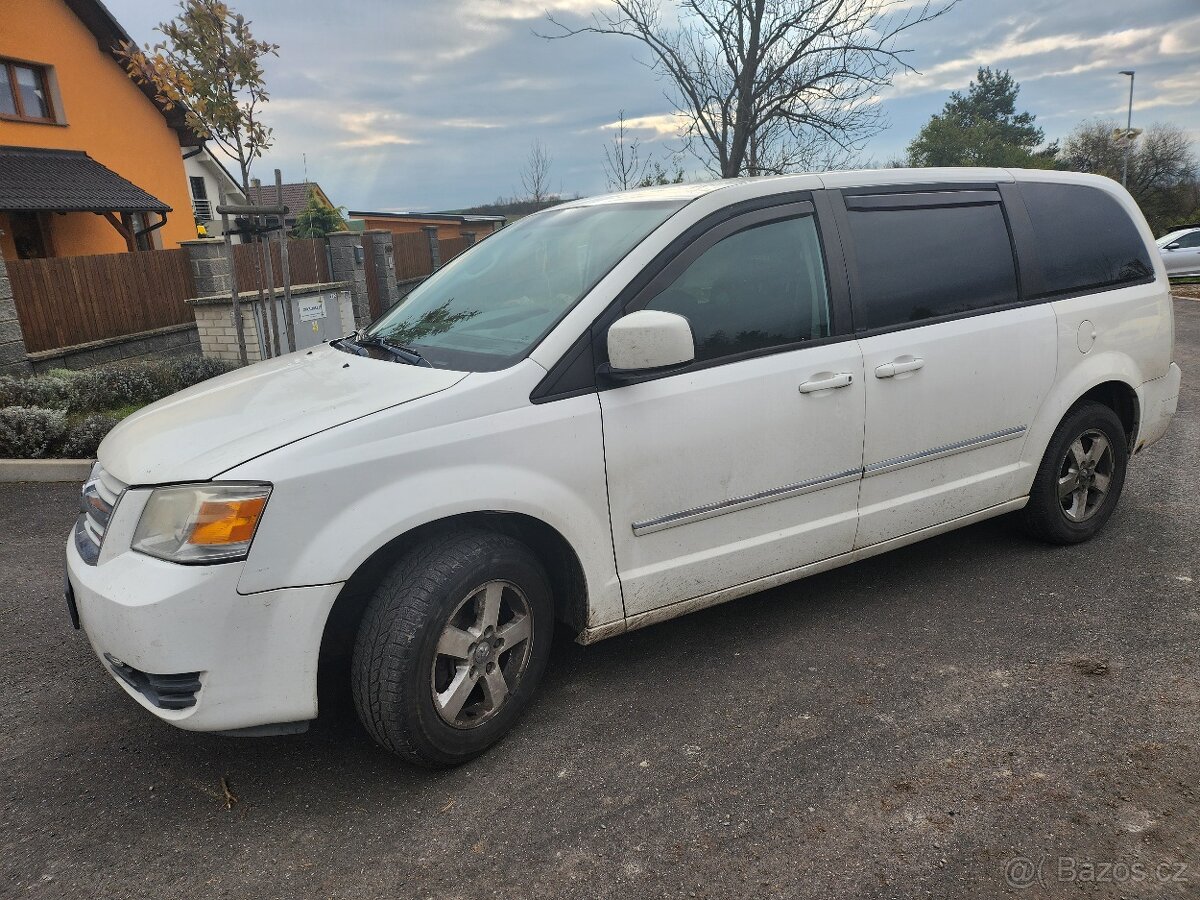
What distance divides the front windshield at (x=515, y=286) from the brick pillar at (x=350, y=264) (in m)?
13.1

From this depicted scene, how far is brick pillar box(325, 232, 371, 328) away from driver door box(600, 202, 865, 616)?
1403 centimetres

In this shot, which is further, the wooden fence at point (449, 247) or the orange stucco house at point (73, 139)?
the wooden fence at point (449, 247)

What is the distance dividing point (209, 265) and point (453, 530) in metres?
12.2

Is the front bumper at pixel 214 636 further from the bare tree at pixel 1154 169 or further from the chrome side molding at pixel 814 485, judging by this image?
the bare tree at pixel 1154 169

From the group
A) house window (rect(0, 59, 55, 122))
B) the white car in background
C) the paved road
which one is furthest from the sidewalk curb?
the white car in background

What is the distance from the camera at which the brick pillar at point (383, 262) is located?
17.8 meters

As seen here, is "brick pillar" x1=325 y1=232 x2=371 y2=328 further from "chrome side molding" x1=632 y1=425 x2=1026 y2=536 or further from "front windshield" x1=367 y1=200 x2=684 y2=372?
"chrome side molding" x1=632 y1=425 x2=1026 y2=536

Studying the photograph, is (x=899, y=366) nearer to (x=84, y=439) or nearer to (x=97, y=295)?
(x=84, y=439)

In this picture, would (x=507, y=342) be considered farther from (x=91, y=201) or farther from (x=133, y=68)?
(x=91, y=201)

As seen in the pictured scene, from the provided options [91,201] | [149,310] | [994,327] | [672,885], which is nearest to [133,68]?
[149,310]

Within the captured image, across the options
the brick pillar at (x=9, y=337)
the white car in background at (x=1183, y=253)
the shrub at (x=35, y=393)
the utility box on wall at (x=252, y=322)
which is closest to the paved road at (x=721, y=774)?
the shrub at (x=35, y=393)

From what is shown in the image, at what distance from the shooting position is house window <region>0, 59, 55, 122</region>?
1881cm

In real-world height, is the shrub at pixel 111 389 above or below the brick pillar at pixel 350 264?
below

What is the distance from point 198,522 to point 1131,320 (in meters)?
4.38
